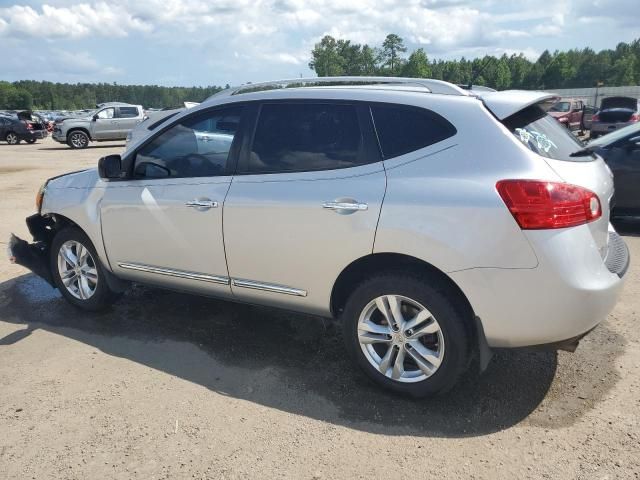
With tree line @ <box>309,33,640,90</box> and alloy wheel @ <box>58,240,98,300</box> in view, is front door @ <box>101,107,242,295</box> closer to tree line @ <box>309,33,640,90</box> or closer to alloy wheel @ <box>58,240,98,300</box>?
alloy wheel @ <box>58,240,98,300</box>

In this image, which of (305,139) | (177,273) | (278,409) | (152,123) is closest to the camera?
(278,409)

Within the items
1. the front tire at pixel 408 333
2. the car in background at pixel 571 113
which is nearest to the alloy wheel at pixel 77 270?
Answer: the front tire at pixel 408 333

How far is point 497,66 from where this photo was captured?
9631 cm

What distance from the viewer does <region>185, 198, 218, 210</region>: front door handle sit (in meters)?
3.61

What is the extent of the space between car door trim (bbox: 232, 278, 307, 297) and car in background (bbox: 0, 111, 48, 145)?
28146 mm

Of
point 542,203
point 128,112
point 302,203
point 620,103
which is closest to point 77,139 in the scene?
point 128,112

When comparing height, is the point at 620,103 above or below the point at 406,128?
below

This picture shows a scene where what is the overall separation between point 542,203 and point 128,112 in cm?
2397

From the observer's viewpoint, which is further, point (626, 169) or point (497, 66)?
point (497, 66)

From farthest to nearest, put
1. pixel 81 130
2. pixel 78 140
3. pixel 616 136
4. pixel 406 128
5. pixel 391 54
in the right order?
pixel 391 54 → pixel 78 140 → pixel 81 130 → pixel 616 136 → pixel 406 128

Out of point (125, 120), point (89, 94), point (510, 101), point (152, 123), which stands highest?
point (510, 101)

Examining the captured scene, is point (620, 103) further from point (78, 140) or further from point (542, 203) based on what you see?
point (542, 203)

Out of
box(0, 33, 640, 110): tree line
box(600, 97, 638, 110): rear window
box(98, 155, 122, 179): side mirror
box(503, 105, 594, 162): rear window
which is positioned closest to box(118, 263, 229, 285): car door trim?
box(98, 155, 122, 179): side mirror

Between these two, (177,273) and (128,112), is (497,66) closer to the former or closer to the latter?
(128,112)
